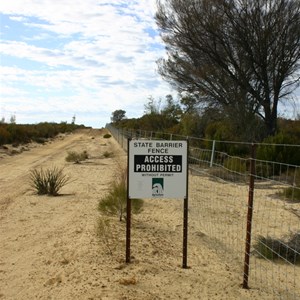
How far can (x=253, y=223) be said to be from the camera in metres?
10.1

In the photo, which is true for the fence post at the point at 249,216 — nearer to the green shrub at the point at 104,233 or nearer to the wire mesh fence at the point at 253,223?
the wire mesh fence at the point at 253,223

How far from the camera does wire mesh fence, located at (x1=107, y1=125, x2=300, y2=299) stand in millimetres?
6387

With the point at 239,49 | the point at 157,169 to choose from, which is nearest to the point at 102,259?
the point at 157,169

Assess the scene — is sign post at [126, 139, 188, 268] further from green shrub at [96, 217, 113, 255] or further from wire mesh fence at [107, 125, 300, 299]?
green shrub at [96, 217, 113, 255]

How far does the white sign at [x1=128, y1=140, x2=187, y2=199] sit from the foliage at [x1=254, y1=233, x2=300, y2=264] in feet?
6.68

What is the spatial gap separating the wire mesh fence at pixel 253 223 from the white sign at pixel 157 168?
0.90 metres

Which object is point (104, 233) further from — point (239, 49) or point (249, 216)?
point (239, 49)

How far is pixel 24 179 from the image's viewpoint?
1694 centimetres

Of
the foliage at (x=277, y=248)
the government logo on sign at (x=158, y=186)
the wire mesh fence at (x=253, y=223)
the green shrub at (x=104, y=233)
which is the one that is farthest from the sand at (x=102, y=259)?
the government logo on sign at (x=158, y=186)

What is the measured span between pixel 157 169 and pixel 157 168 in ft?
0.04

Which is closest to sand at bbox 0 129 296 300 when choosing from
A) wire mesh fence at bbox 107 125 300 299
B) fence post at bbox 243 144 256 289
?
fence post at bbox 243 144 256 289

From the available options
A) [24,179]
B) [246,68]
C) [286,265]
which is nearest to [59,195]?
[24,179]

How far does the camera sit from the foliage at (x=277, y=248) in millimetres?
7762

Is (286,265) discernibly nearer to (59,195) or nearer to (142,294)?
(142,294)
